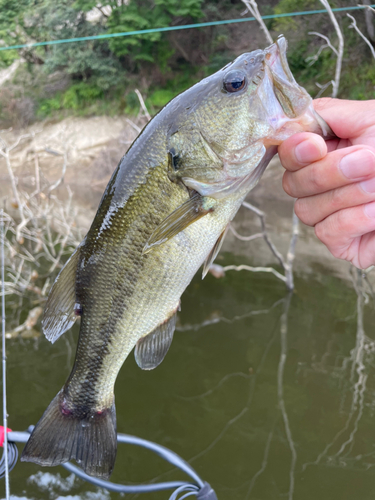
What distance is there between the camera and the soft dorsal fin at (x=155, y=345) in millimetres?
1354

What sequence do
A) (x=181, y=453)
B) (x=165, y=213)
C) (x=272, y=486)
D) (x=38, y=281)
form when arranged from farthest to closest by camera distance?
(x=38, y=281)
(x=181, y=453)
(x=272, y=486)
(x=165, y=213)

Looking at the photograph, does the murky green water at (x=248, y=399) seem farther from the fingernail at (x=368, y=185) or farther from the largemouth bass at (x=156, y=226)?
the fingernail at (x=368, y=185)

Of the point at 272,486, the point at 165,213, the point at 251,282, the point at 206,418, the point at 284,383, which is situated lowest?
the point at 272,486

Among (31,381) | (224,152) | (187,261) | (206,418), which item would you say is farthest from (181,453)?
(224,152)

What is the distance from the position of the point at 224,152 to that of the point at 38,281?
21.1ft

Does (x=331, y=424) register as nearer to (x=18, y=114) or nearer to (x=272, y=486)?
(x=272, y=486)

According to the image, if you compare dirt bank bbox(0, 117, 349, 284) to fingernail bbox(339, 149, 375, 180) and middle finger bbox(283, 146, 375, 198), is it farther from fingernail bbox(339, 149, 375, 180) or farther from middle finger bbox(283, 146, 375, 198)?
fingernail bbox(339, 149, 375, 180)

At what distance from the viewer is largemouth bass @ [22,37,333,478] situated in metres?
1.10

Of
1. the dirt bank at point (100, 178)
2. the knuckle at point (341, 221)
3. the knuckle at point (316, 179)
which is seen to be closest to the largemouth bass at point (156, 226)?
the knuckle at point (316, 179)

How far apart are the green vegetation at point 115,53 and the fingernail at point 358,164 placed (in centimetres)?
1428

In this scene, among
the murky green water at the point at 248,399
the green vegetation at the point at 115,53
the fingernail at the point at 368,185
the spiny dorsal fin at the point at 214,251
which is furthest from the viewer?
the green vegetation at the point at 115,53

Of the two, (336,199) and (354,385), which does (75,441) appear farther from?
(354,385)

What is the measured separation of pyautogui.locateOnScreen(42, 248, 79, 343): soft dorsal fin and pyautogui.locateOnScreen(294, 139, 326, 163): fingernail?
30.0 inches

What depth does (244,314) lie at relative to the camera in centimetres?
610
